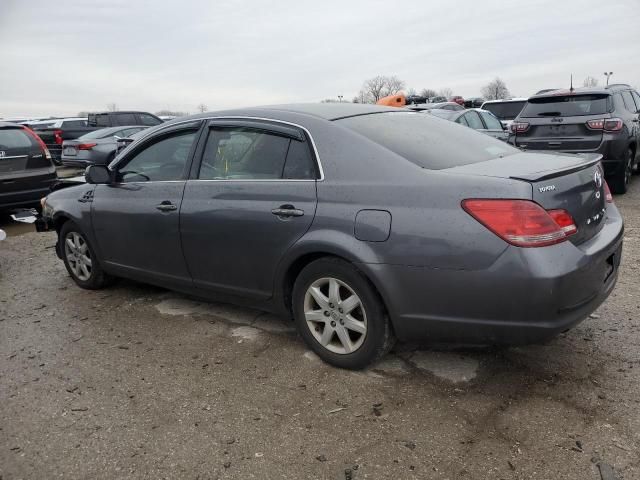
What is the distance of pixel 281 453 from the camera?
2.46m

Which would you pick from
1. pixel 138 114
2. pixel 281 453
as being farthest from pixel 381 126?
pixel 138 114

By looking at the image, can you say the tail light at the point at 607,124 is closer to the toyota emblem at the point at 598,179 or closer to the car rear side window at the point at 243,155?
the toyota emblem at the point at 598,179

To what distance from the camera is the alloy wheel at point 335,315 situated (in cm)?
303

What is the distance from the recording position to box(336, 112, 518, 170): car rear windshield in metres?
3.03

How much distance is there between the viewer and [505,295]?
2.52 meters

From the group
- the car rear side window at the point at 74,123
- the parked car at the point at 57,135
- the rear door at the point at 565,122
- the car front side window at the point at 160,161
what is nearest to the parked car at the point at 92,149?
the parked car at the point at 57,135

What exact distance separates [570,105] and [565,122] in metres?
0.31

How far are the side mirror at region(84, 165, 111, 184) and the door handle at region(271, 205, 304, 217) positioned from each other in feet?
5.96

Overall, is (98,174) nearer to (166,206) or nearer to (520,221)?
(166,206)

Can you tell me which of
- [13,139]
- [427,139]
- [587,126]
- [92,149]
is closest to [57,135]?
[92,149]

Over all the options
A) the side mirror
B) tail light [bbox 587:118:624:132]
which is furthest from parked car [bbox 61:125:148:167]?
tail light [bbox 587:118:624:132]

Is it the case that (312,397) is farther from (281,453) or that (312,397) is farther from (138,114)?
(138,114)

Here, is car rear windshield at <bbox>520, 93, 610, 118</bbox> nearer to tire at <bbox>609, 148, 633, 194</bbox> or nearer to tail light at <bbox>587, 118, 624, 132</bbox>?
tail light at <bbox>587, 118, 624, 132</bbox>

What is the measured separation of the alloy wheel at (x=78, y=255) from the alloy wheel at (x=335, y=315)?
253 cm
